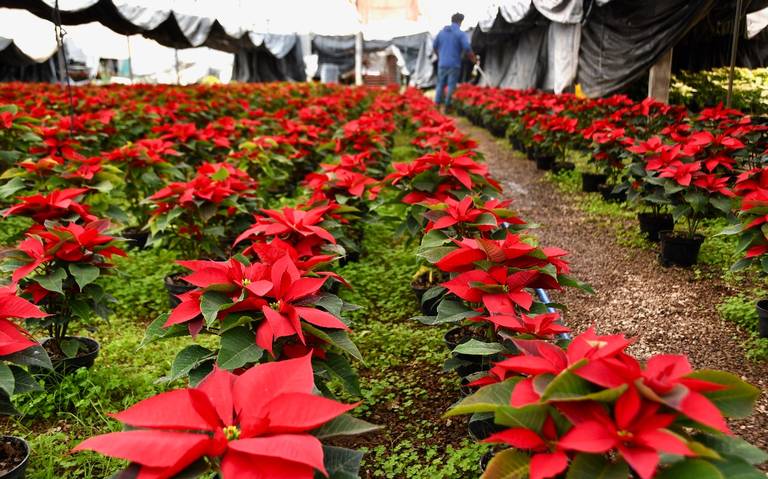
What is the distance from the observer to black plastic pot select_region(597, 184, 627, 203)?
4977mm

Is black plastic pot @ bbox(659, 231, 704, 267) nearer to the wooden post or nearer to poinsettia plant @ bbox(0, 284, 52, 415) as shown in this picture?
poinsettia plant @ bbox(0, 284, 52, 415)

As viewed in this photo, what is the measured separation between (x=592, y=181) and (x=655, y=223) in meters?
1.63

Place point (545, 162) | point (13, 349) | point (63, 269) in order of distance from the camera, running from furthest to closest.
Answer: point (545, 162)
point (63, 269)
point (13, 349)

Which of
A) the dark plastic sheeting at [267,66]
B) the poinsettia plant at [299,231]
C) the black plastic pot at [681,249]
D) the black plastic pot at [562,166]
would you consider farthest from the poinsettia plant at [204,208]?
the dark plastic sheeting at [267,66]

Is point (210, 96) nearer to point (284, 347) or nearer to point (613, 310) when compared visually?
point (613, 310)

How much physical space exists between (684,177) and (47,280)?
2.90m

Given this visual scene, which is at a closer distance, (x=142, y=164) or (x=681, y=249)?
(x=681, y=249)

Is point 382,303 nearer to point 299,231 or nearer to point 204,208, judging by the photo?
point 204,208

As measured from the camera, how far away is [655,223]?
3.88 m

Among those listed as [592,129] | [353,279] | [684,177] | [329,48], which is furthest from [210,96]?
[329,48]

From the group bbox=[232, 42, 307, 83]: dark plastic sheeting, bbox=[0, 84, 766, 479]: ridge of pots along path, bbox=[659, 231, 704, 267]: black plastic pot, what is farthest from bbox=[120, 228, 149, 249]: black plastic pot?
bbox=[232, 42, 307, 83]: dark plastic sheeting

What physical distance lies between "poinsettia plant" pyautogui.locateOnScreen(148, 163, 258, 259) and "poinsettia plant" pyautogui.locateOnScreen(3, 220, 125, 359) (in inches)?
21.3

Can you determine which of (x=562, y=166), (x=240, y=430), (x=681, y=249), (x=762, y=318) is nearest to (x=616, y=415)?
(x=240, y=430)

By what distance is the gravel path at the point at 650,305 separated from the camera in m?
2.42
